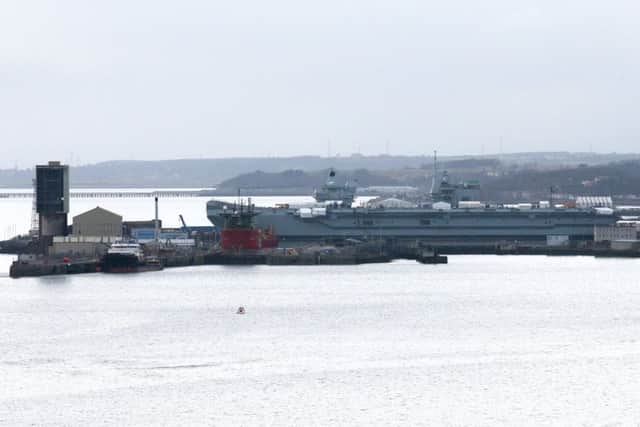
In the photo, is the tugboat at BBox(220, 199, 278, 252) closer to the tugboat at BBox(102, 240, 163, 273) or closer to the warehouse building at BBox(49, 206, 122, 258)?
the warehouse building at BBox(49, 206, 122, 258)

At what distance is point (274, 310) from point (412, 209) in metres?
34.3

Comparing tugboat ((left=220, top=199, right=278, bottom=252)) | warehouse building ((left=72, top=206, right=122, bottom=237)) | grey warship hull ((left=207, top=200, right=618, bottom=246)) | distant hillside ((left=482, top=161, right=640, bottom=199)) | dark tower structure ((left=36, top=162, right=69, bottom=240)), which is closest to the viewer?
dark tower structure ((left=36, top=162, right=69, bottom=240))

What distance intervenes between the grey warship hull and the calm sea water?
20604 mm

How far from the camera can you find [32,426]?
30.7m

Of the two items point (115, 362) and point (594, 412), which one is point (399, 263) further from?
point (594, 412)

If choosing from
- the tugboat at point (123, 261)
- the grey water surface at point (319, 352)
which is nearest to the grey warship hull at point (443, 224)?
the tugboat at point (123, 261)

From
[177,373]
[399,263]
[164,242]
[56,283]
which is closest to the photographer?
[177,373]

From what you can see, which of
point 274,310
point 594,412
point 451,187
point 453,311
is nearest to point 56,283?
point 274,310

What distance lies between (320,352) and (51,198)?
33.2 m

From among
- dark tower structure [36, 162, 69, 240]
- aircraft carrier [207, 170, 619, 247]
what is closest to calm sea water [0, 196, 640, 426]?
dark tower structure [36, 162, 69, 240]

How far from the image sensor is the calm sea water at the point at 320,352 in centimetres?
3231

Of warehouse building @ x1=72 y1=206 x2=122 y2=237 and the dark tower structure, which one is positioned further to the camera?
warehouse building @ x1=72 y1=206 x2=122 y2=237

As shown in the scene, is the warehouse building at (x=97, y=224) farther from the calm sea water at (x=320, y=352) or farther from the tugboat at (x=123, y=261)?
the calm sea water at (x=320, y=352)

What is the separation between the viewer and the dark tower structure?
229ft
